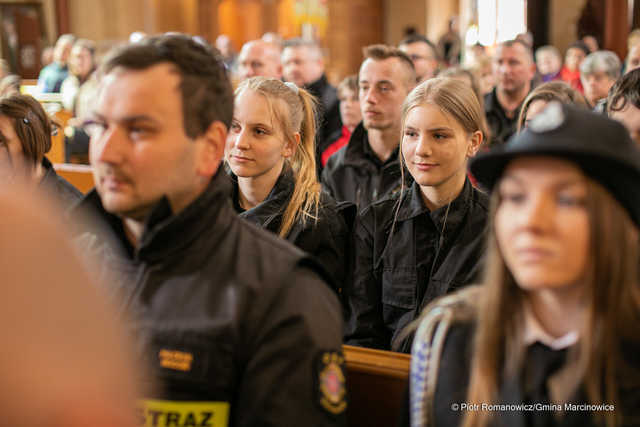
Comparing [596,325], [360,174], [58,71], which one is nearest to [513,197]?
[596,325]

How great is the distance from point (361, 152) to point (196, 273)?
9.21ft

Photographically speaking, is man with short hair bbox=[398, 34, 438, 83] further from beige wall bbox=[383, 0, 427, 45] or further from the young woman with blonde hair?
beige wall bbox=[383, 0, 427, 45]

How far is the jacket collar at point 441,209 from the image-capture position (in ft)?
8.47

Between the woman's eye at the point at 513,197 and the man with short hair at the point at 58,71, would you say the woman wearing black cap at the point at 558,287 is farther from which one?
the man with short hair at the point at 58,71

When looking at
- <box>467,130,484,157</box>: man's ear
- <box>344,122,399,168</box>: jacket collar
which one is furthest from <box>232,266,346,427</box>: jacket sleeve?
<box>344,122,399,168</box>: jacket collar

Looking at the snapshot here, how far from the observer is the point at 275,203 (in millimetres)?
2719

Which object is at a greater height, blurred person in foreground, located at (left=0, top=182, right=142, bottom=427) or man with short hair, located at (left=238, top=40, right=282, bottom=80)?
man with short hair, located at (left=238, top=40, right=282, bottom=80)

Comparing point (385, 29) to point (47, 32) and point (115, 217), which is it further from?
point (115, 217)

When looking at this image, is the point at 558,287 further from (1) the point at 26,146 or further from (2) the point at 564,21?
(2) the point at 564,21

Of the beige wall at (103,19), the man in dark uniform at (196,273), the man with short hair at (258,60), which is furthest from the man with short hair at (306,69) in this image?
the beige wall at (103,19)

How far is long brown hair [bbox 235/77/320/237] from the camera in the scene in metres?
2.73

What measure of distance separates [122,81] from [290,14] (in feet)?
65.7

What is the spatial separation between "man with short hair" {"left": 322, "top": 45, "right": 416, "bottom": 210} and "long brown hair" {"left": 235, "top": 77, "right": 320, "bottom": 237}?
3.26 feet

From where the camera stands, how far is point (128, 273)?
1568 millimetres
